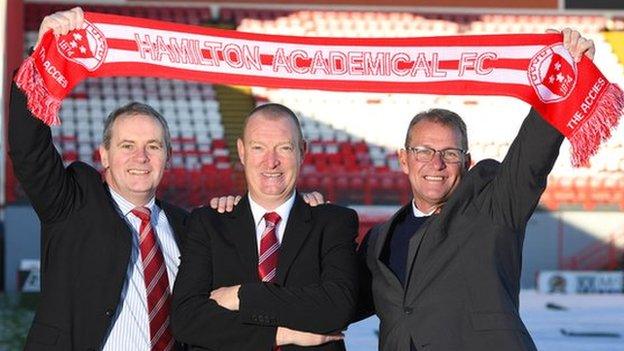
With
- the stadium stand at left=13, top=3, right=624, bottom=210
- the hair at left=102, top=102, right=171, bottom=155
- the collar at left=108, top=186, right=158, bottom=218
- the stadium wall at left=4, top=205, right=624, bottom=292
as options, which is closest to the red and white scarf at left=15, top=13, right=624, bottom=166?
the hair at left=102, top=102, right=171, bottom=155

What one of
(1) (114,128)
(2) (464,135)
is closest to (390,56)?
(2) (464,135)

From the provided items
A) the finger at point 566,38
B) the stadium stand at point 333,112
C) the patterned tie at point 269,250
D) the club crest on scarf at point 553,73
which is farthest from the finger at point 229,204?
the stadium stand at point 333,112

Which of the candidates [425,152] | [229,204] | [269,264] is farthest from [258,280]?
[425,152]

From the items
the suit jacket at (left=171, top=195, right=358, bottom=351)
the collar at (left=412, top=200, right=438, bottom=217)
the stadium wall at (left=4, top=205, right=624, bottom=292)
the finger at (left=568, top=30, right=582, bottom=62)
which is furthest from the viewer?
the stadium wall at (left=4, top=205, right=624, bottom=292)

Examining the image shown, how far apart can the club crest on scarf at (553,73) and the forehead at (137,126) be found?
1117 mm

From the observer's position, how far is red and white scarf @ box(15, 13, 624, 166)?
3.39 meters

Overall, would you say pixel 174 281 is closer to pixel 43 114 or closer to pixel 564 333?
pixel 43 114

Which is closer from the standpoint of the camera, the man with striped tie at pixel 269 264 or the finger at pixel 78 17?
the man with striped tie at pixel 269 264

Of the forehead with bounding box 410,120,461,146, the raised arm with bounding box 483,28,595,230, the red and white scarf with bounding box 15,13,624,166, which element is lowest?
the raised arm with bounding box 483,28,595,230

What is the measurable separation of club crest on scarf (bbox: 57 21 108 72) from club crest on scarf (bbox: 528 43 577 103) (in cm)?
129

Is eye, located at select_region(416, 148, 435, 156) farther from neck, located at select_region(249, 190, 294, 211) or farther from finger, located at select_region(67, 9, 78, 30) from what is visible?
finger, located at select_region(67, 9, 78, 30)

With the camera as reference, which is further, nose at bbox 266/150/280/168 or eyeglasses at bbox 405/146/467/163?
eyeglasses at bbox 405/146/467/163

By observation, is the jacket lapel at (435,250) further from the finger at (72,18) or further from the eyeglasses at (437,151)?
the finger at (72,18)

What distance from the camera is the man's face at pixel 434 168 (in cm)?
334
